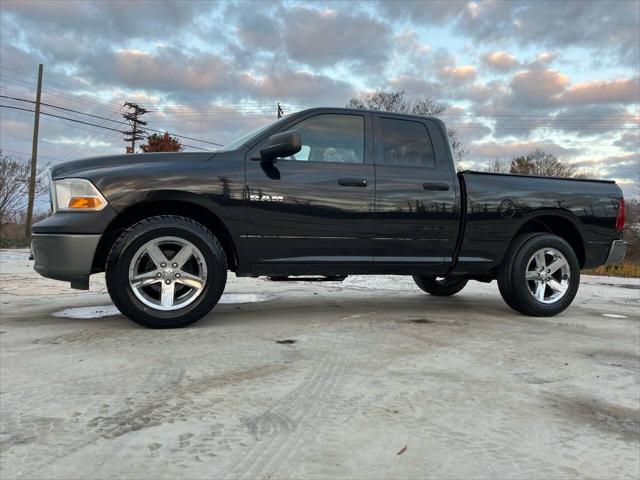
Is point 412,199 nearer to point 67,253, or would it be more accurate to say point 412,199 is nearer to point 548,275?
point 548,275

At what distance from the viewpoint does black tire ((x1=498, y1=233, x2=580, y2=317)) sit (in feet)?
15.7

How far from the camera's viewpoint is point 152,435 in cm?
197

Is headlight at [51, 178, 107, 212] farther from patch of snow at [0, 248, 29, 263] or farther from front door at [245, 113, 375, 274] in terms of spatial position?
patch of snow at [0, 248, 29, 263]

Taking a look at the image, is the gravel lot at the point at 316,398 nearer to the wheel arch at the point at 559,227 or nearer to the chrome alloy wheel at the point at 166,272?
the chrome alloy wheel at the point at 166,272

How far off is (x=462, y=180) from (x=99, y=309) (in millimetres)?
3754

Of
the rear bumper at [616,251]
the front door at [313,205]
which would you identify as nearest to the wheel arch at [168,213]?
the front door at [313,205]

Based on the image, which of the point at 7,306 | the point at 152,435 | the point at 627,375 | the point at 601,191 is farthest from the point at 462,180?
the point at 7,306

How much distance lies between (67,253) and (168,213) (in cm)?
84

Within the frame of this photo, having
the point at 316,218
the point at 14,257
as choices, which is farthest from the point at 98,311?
the point at 14,257

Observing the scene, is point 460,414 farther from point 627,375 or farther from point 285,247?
point 285,247

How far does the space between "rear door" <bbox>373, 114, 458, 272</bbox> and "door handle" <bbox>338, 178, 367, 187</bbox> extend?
0.48ft

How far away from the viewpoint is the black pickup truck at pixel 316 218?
3.71 m

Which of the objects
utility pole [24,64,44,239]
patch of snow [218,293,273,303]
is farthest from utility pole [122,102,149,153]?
patch of snow [218,293,273,303]

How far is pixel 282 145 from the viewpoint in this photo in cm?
389
